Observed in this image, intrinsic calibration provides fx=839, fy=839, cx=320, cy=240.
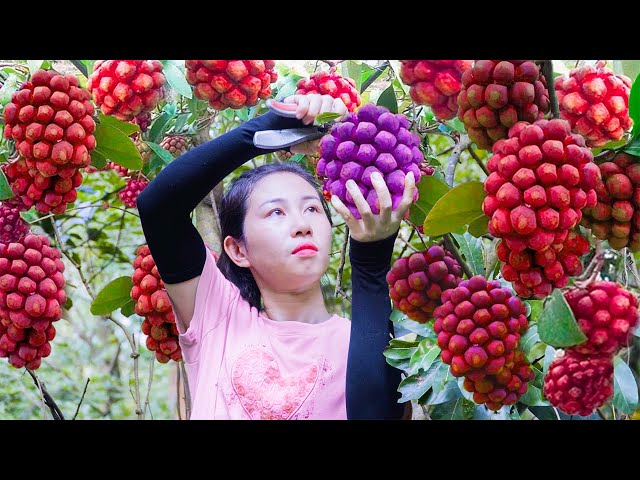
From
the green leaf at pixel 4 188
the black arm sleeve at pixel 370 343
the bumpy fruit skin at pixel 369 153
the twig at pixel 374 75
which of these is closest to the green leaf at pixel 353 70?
the twig at pixel 374 75

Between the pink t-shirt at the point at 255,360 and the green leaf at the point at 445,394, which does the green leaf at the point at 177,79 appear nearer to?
the pink t-shirt at the point at 255,360

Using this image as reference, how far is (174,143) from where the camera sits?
1.81 m

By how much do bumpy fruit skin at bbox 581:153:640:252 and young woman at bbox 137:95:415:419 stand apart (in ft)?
1.00

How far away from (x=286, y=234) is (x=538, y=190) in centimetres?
55

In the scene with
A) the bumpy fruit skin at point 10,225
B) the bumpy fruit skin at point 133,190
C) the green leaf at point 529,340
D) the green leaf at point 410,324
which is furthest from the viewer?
the bumpy fruit skin at point 133,190

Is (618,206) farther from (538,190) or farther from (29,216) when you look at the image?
(29,216)

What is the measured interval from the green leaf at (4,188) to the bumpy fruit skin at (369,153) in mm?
628

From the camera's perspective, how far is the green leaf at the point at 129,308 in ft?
5.83

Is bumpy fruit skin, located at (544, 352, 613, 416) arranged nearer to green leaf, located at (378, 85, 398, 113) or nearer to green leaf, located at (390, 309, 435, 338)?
green leaf, located at (390, 309, 435, 338)

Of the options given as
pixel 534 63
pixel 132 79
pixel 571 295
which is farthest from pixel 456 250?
pixel 132 79

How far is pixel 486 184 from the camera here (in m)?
1.22

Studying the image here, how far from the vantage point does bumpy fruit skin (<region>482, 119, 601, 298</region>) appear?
1158mm

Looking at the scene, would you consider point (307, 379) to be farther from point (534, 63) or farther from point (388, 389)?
point (534, 63)

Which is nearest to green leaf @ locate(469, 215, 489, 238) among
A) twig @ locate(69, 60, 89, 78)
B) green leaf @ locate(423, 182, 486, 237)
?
green leaf @ locate(423, 182, 486, 237)
